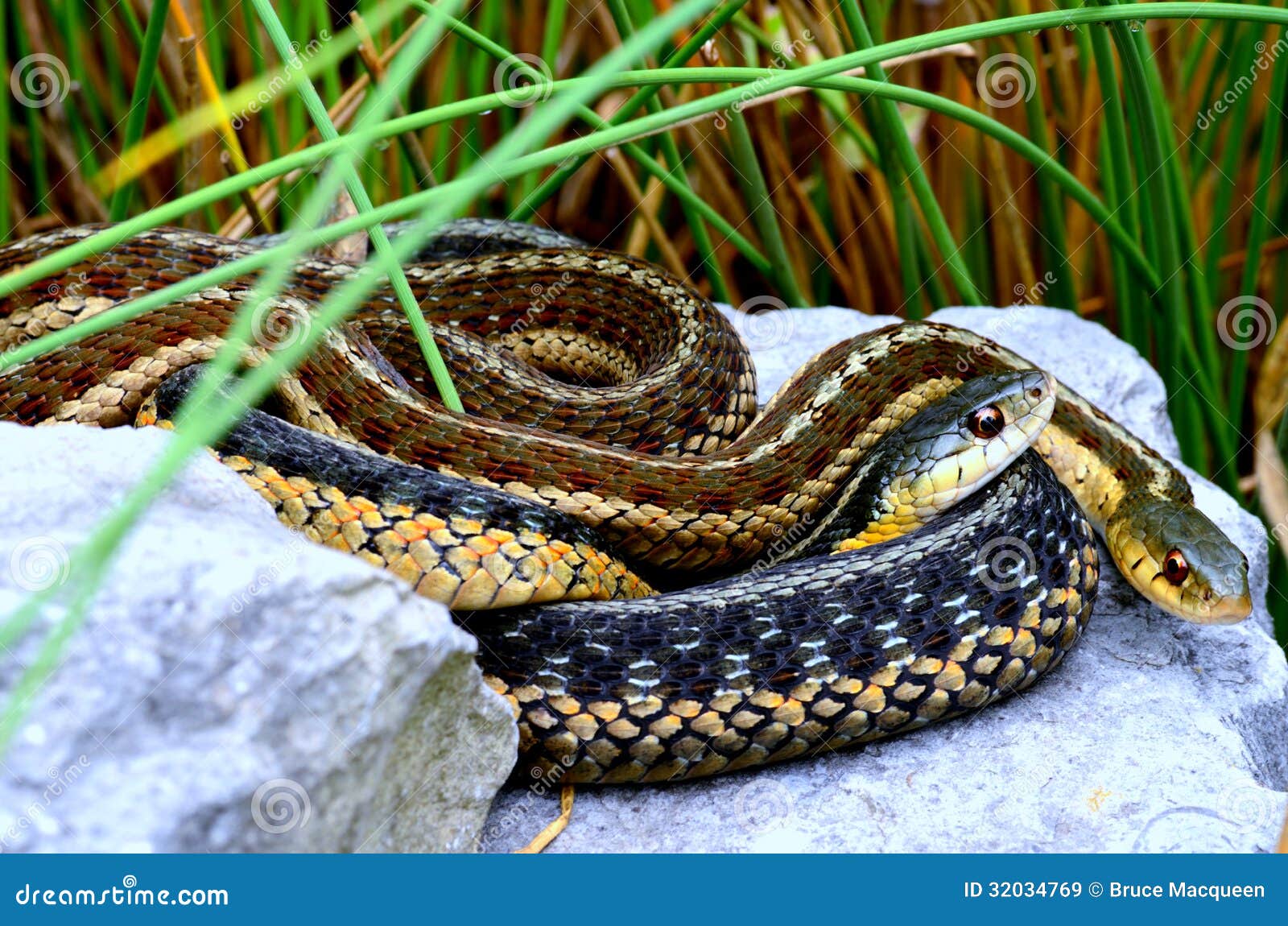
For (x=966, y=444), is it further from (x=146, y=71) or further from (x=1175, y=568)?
(x=146, y=71)

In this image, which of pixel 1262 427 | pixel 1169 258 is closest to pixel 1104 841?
pixel 1169 258

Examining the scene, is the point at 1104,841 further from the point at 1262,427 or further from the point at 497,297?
the point at 1262,427

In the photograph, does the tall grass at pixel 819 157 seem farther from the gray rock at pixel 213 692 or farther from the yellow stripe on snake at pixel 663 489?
the gray rock at pixel 213 692

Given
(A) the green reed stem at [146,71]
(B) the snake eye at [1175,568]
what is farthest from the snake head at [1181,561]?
(A) the green reed stem at [146,71]

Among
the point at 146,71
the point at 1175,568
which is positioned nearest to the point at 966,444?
the point at 1175,568

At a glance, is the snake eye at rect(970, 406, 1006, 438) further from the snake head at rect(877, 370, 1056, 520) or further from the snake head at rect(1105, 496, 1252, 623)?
the snake head at rect(1105, 496, 1252, 623)

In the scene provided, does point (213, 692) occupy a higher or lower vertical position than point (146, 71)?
lower
